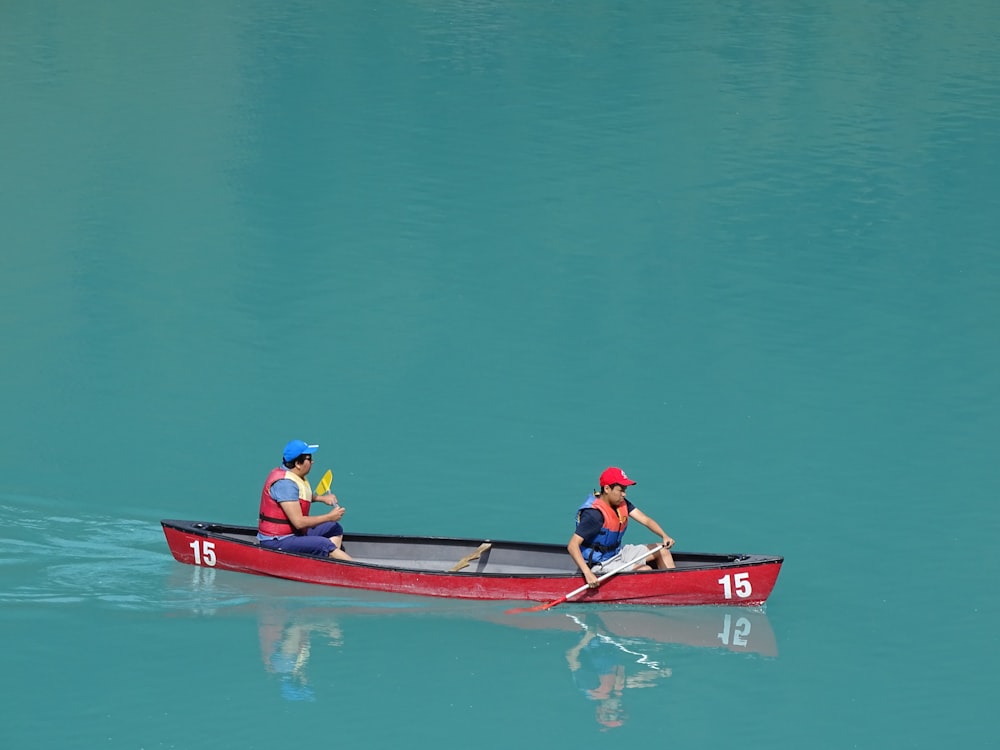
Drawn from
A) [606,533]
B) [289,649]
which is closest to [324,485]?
[289,649]

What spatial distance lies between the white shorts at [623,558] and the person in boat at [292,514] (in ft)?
9.67

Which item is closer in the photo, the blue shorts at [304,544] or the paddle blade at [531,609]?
the paddle blade at [531,609]

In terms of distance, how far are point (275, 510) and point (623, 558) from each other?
4119mm

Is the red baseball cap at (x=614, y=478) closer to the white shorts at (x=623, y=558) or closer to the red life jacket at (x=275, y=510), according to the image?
the white shorts at (x=623, y=558)

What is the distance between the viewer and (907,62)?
46.3 meters

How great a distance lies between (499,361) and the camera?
2589 centimetres

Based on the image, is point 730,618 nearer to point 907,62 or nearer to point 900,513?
point 900,513

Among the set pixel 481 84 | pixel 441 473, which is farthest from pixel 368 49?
pixel 441 473

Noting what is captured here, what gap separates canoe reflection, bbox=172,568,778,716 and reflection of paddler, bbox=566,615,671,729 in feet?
0.03

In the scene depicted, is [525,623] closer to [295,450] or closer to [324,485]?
[324,485]

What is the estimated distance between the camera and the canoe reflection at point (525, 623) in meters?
16.7

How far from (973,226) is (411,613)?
19345mm

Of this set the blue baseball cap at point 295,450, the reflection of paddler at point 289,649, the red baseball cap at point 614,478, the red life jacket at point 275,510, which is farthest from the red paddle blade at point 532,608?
the blue baseball cap at point 295,450

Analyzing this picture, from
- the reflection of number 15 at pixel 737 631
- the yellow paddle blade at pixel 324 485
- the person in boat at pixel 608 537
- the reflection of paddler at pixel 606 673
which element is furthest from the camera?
the yellow paddle blade at pixel 324 485
